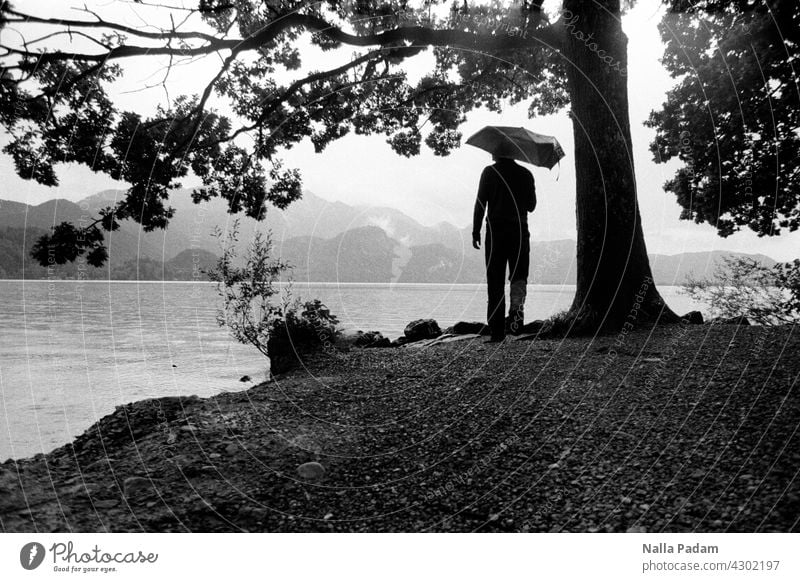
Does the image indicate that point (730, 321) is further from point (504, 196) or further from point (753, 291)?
point (504, 196)

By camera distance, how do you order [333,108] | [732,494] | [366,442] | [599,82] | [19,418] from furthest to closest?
[333,108], [599,82], [19,418], [366,442], [732,494]

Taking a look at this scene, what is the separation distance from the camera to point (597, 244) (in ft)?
25.2

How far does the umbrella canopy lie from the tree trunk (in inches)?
26.1

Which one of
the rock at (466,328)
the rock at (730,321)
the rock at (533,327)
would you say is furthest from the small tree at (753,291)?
the rock at (466,328)

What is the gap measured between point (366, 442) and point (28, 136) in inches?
198

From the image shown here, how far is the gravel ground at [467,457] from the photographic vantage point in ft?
8.63

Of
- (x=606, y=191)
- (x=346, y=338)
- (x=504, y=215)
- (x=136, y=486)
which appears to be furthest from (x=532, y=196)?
(x=136, y=486)

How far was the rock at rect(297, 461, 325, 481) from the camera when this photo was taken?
126 inches

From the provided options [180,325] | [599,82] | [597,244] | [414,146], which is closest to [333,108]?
[414,146]

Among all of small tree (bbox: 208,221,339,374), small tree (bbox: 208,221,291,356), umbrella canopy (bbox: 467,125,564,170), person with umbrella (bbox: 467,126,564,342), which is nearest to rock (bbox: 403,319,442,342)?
small tree (bbox: 208,221,339,374)

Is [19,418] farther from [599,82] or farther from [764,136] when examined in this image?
[764,136]

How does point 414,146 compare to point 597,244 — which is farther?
point 414,146
